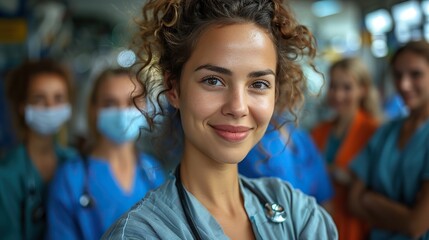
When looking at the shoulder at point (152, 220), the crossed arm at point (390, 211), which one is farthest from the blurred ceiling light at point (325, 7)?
the shoulder at point (152, 220)

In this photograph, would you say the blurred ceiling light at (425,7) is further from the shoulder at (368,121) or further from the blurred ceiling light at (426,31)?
the shoulder at (368,121)

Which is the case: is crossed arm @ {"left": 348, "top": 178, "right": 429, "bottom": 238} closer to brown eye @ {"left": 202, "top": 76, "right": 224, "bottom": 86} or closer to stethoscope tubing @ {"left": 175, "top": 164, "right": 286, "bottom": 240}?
stethoscope tubing @ {"left": 175, "top": 164, "right": 286, "bottom": 240}

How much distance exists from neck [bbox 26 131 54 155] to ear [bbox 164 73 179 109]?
1.52m

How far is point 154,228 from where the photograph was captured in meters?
1.21

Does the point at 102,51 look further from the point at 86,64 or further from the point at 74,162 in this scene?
the point at 74,162

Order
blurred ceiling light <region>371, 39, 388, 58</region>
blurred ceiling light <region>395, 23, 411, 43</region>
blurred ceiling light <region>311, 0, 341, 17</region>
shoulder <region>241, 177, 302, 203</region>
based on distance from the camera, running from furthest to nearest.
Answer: blurred ceiling light <region>311, 0, 341, 17</region>, blurred ceiling light <region>371, 39, 388, 58</region>, blurred ceiling light <region>395, 23, 411, 43</region>, shoulder <region>241, 177, 302, 203</region>

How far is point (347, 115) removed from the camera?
133 inches

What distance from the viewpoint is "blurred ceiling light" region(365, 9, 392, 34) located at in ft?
20.5

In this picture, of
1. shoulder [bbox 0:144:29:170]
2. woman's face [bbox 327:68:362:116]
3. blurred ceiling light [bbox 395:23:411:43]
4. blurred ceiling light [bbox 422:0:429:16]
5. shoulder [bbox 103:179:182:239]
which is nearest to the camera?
shoulder [bbox 103:179:182:239]

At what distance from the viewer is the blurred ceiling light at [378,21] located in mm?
6238

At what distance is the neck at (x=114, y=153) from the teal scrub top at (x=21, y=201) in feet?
1.09

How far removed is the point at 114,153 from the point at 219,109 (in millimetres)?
1408

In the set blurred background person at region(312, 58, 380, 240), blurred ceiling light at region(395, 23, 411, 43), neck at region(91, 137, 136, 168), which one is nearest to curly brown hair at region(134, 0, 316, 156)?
neck at region(91, 137, 136, 168)

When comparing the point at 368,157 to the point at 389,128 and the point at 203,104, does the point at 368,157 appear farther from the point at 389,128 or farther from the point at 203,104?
the point at 203,104
